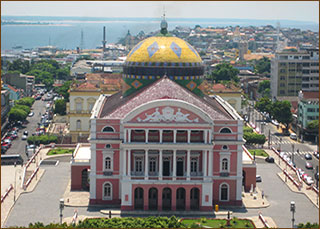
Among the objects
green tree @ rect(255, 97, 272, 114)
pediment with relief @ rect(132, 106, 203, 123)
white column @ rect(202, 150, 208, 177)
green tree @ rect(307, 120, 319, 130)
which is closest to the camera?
pediment with relief @ rect(132, 106, 203, 123)

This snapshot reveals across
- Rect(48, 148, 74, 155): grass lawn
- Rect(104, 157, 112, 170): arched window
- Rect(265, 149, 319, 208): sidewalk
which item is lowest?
Rect(265, 149, 319, 208): sidewalk

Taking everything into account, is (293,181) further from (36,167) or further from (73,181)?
(36,167)

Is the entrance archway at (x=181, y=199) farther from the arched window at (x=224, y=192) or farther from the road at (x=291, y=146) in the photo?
the road at (x=291, y=146)

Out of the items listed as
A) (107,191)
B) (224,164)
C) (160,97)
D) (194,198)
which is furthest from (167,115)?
(107,191)

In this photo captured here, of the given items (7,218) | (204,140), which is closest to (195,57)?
(204,140)

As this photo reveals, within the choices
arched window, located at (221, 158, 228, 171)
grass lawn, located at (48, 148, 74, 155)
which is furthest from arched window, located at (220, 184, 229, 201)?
grass lawn, located at (48, 148, 74, 155)

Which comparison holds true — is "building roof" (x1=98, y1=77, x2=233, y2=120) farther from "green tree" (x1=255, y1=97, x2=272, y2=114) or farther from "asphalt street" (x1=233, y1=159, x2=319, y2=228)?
"green tree" (x1=255, y1=97, x2=272, y2=114)
